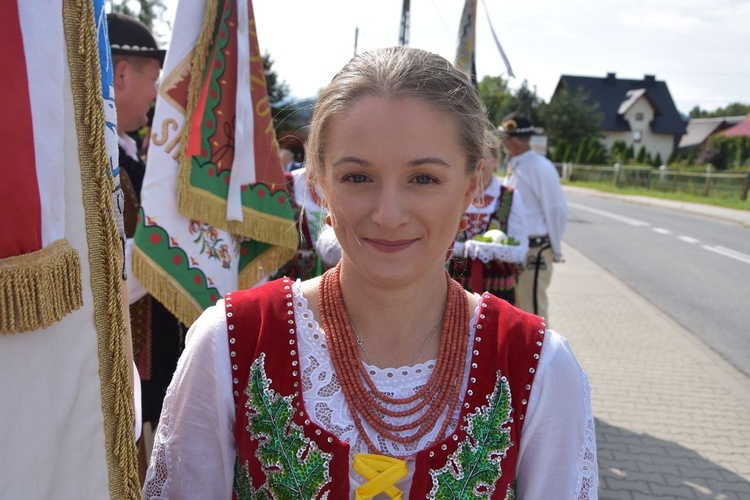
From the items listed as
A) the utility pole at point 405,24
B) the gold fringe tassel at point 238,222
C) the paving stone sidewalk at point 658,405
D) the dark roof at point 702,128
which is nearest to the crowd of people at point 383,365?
the gold fringe tassel at point 238,222

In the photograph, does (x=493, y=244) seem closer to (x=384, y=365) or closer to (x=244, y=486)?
(x=384, y=365)

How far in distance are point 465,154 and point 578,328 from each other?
661 cm

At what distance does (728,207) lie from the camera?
22.2 metres

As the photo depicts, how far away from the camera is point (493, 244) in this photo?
394 centimetres

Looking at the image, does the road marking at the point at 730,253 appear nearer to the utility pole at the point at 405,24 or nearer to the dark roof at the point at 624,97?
the utility pole at the point at 405,24

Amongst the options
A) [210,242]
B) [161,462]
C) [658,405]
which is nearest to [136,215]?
[210,242]

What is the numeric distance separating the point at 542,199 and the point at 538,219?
0.18 m

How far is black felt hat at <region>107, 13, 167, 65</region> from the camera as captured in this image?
2678mm

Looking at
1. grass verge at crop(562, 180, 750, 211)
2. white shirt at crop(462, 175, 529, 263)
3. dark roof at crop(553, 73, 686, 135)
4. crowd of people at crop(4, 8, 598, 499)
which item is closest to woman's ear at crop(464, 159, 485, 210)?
crowd of people at crop(4, 8, 598, 499)

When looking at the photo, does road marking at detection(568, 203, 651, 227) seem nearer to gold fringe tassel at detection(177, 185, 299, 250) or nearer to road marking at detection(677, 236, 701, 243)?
road marking at detection(677, 236, 701, 243)

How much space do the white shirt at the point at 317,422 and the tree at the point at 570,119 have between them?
168 feet

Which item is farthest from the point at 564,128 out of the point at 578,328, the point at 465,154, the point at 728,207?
the point at 465,154

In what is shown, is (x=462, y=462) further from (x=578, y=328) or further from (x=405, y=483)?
(x=578, y=328)

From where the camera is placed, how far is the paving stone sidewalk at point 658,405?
13.2ft
